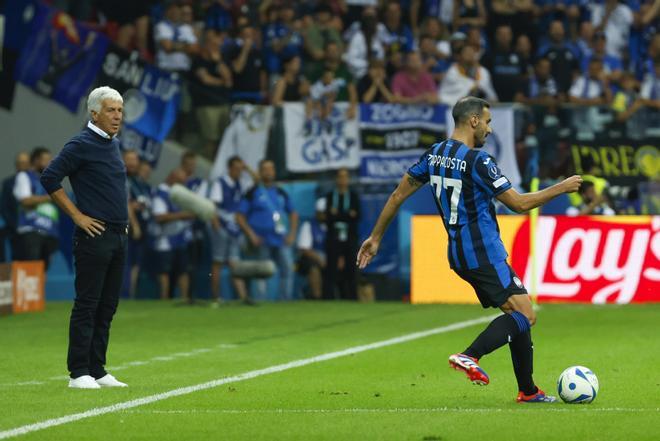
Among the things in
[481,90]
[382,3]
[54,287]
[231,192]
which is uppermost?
[382,3]

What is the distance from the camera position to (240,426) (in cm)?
833

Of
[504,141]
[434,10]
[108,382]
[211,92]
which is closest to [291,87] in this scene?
[211,92]

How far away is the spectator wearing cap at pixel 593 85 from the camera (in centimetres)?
2425

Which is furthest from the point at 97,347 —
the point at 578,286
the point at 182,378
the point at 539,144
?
the point at 539,144

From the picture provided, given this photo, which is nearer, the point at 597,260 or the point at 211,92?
the point at 597,260

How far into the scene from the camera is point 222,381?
11.1 m

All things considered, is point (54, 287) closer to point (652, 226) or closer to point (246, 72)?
point (246, 72)

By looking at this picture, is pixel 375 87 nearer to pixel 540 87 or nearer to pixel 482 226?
pixel 540 87

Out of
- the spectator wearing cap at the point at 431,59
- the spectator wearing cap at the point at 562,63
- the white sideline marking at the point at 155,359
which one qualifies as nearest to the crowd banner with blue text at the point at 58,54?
the spectator wearing cap at the point at 431,59

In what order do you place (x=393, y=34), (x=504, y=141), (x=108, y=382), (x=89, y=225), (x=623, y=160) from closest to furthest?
(x=89, y=225) → (x=108, y=382) → (x=623, y=160) → (x=504, y=141) → (x=393, y=34)

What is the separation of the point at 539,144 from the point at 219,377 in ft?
42.2

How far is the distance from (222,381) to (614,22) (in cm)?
1694

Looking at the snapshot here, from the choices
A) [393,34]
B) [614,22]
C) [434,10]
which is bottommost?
[393,34]

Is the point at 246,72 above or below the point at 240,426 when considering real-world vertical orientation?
above
